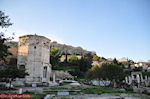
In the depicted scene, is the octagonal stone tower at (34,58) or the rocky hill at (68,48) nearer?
the octagonal stone tower at (34,58)

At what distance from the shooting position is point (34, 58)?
26281 mm

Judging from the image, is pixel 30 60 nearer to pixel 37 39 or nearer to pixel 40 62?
pixel 40 62

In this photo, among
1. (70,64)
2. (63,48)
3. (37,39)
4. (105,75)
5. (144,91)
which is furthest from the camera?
(63,48)

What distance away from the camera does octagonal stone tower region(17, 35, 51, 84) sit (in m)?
25.6

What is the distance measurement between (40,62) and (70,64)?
41.4 metres

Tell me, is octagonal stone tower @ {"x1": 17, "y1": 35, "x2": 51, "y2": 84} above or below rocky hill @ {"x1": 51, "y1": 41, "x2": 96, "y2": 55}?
below

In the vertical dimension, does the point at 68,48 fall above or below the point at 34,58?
above

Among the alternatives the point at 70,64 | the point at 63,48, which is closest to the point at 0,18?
the point at 70,64

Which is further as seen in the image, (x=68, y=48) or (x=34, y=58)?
(x=68, y=48)

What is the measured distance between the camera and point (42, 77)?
26.3 m

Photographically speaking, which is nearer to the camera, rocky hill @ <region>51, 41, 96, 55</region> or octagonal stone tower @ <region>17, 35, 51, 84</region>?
octagonal stone tower @ <region>17, 35, 51, 84</region>

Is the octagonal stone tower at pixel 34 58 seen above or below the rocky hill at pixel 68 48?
below

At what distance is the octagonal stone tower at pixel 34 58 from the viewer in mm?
25578

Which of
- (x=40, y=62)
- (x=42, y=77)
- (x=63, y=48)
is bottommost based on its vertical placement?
(x=42, y=77)
